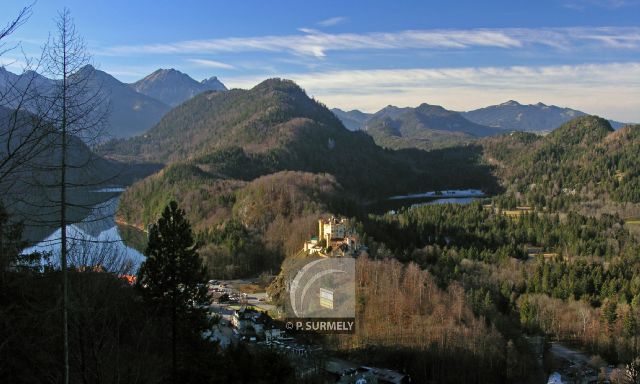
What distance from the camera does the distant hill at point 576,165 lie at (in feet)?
356

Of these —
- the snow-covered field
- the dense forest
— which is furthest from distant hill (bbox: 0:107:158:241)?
the snow-covered field

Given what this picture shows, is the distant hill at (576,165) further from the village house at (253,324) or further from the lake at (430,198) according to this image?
the village house at (253,324)

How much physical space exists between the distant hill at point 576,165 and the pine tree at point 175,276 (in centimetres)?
9464

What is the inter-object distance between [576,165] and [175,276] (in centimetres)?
13065

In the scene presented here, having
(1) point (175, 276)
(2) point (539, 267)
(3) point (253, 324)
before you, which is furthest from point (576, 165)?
(1) point (175, 276)

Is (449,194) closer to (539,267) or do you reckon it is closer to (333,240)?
(539,267)

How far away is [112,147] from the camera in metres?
9.05

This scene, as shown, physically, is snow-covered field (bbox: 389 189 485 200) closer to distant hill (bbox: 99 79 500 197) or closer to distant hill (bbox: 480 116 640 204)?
distant hill (bbox: 99 79 500 197)

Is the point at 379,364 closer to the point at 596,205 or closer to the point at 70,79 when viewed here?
the point at 70,79

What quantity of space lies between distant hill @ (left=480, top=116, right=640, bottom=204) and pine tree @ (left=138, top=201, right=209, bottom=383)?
9464cm

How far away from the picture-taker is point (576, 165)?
129500mm

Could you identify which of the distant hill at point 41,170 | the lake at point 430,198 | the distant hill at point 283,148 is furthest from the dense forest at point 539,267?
the distant hill at point 283,148

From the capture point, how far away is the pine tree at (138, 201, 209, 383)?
55.1 ft

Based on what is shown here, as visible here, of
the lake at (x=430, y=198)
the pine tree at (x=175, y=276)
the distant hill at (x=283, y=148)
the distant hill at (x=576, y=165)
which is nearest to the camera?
the pine tree at (x=175, y=276)
